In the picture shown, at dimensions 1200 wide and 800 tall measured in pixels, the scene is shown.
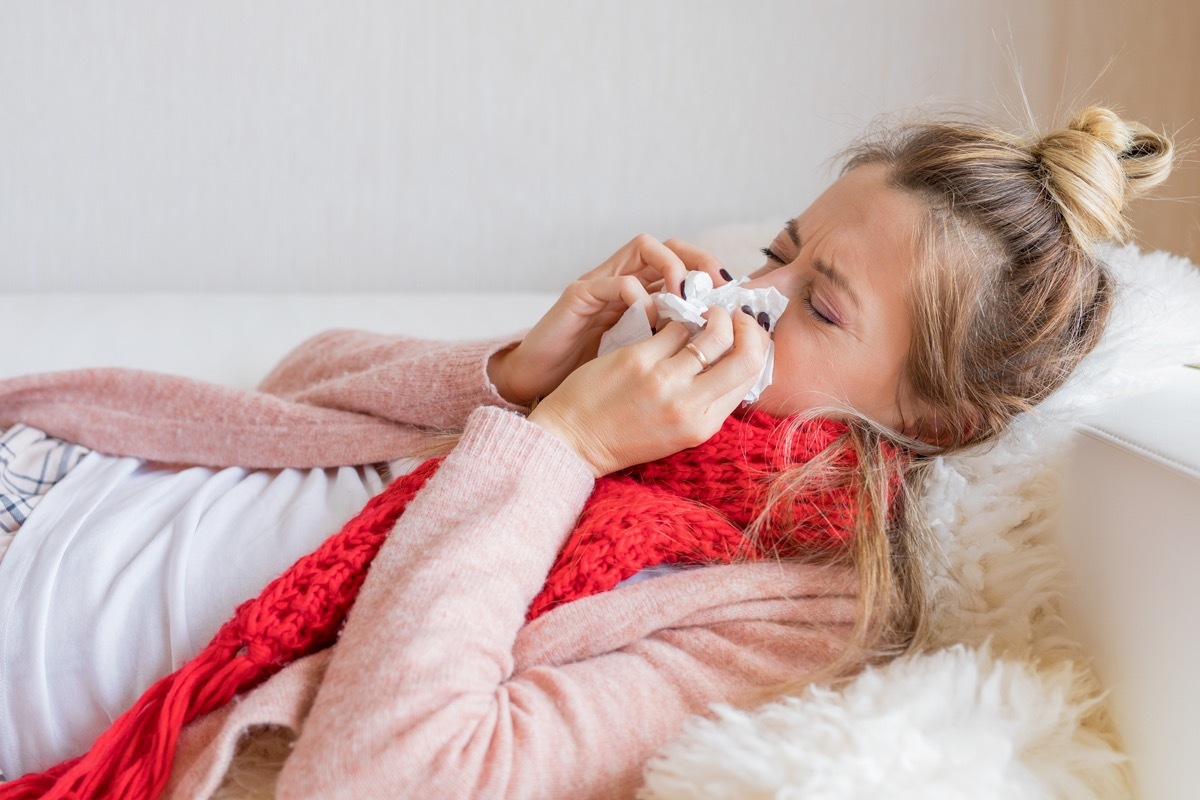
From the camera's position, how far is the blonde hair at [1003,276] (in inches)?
35.1

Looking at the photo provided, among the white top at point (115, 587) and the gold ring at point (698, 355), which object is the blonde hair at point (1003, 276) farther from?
the white top at point (115, 587)

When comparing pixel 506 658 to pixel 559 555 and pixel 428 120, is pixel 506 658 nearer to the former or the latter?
pixel 559 555

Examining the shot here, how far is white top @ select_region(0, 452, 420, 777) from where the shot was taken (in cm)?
82

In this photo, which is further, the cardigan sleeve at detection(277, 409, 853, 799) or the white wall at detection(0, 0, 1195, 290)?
the white wall at detection(0, 0, 1195, 290)

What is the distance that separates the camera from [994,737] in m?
0.65

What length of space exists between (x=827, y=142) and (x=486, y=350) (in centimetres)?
111

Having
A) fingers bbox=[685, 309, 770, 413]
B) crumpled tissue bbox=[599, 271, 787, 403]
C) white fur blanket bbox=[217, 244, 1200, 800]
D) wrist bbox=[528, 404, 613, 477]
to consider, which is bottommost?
white fur blanket bbox=[217, 244, 1200, 800]

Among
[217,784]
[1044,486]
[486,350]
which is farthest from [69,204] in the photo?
[1044,486]

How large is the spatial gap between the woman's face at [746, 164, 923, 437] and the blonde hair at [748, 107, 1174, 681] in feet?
0.05

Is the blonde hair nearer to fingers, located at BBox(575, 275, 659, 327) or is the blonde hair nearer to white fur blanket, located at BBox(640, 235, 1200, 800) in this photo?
white fur blanket, located at BBox(640, 235, 1200, 800)

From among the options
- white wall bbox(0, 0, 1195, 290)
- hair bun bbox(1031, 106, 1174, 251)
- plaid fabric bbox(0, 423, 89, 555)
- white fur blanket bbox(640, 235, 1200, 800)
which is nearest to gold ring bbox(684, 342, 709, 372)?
white fur blanket bbox(640, 235, 1200, 800)

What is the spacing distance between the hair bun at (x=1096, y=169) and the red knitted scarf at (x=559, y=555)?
0.98 feet

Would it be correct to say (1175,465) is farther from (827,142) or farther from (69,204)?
(69,204)

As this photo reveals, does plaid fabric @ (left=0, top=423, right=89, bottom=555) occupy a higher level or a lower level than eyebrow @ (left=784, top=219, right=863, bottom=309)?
lower
